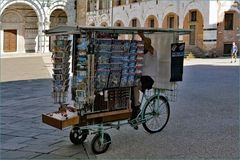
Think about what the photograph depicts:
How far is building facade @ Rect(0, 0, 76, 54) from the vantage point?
124 ft

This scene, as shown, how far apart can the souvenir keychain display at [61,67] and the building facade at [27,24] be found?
3241cm

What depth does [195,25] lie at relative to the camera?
30000mm

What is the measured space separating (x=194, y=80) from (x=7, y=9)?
2901cm

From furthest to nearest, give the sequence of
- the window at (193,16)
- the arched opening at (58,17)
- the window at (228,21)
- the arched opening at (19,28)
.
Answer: the arched opening at (58,17) → the arched opening at (19,28) → the window at (193,16) → the window at (228,21)

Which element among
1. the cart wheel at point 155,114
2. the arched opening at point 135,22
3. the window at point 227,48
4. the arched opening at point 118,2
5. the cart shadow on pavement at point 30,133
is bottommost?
the cart shadow on pavement at point 30,133

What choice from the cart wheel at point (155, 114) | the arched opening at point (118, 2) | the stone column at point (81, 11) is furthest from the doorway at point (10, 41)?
the cart wheel at point (155, 114)

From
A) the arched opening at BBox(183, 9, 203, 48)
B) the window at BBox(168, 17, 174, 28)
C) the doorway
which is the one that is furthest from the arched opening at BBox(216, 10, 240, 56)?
the doorway

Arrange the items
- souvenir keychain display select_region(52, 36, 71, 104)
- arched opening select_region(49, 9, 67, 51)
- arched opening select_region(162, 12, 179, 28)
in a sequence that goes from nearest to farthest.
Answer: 1. souvenir keychain display select_region(52, 36, 71, 104)
2. arched opening select_region(162, 12, 179, 28)
3. arched opening select_region(49, 9, 67, 51)

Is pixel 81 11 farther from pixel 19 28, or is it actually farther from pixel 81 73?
pixel 81 73

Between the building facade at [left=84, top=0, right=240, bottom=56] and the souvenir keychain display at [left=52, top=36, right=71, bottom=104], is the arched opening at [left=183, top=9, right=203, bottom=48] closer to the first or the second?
the building facade at [left=84, top=0, right=240, bottom=56]

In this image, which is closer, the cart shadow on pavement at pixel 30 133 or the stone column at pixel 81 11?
the cart shadow on pavement at pixel 30 133

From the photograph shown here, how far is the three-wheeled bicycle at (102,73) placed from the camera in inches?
217

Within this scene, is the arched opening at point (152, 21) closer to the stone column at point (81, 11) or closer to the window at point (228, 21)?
the window at point (228, 21)

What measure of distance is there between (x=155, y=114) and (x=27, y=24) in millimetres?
35440
